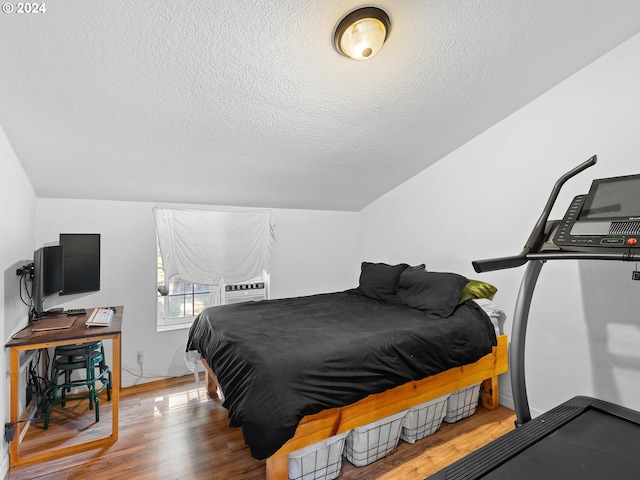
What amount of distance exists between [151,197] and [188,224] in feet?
1.44

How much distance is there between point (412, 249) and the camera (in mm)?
3709

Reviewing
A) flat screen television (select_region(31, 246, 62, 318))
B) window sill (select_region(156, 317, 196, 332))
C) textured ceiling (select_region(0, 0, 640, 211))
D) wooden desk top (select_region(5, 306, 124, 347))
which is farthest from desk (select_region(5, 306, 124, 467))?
textured ceiling (select_region(0, 0, 640, 211))

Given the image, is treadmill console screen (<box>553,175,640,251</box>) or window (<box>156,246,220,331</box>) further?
window (<box>156,246,220,331</box>)

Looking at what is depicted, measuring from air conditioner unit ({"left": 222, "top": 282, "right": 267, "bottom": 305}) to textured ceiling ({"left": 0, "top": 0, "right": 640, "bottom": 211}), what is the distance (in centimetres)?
137

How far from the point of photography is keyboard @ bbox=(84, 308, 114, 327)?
229 centimetres

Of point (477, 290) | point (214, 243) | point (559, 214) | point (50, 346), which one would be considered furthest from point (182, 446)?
point (559, 214)

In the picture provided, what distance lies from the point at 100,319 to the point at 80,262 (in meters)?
0.91

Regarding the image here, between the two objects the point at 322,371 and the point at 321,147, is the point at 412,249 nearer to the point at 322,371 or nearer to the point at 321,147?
the point at 321,147

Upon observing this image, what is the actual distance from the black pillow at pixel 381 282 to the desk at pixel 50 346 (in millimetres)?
2231

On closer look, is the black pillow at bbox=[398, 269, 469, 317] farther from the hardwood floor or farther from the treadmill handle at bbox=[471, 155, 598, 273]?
the treadmill handle at bbox=[471, 155, 598, 273]

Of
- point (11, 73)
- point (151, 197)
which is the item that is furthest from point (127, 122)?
point (151, 197)

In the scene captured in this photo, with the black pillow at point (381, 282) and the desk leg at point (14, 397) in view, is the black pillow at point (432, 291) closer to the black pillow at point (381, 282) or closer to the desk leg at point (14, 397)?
the black pillow at point (381, 282)

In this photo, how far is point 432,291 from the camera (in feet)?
9.03

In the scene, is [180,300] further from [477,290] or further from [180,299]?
[477,290]
